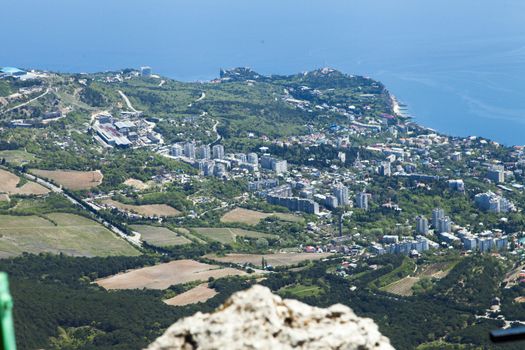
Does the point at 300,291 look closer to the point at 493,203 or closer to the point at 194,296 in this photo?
the point at 194,296

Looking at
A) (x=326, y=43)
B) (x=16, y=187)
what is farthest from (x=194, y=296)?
(x=326, y=43)

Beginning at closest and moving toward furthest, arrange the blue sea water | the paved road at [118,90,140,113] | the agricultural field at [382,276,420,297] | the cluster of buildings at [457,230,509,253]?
the agricultural field at [382,276,420,297] → the cluster of buildings at [457,230,509,253] → the paved road at [118,90,140,113] → the blue sea water

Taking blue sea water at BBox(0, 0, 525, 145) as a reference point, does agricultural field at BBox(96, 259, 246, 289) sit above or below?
below

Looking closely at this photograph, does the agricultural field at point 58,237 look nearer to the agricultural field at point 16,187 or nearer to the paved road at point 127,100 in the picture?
the agricultural field at point 16,187

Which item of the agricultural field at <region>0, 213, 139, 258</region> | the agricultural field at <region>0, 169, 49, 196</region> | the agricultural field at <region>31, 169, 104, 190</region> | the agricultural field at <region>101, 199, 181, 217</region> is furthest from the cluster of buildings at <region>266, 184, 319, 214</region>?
the agricultural field at <region>0, 169, 49, 196</region>

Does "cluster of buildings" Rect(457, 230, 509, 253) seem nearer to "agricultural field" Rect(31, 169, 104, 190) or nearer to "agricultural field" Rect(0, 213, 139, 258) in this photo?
"agricultural field" Rect(0, 213, 139, 258)

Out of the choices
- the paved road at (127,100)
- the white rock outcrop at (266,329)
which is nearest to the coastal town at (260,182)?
the paved road at (127,100)
